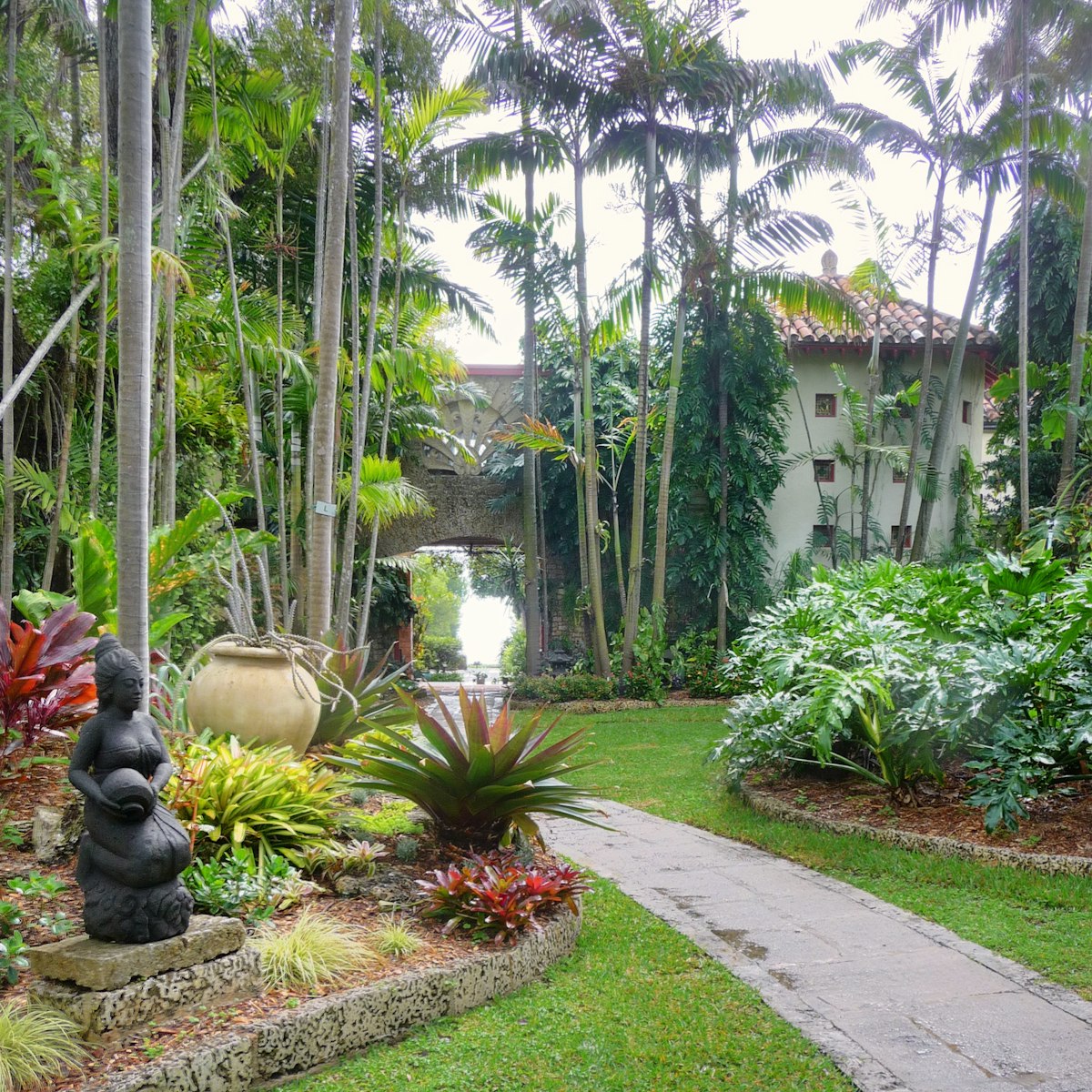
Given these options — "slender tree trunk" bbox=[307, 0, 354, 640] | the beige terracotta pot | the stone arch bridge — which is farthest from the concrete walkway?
the stone arch bridge

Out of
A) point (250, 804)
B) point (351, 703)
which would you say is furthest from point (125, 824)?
point (351, 703)

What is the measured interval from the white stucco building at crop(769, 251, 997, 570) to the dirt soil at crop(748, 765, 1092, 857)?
11265 millimetres

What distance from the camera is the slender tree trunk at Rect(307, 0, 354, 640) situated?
7.85 meters

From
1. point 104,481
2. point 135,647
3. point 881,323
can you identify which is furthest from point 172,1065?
point 881,323

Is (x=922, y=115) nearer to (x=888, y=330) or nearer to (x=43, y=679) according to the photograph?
(x=888, y=330)

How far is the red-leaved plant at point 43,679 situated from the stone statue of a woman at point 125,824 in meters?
2.18

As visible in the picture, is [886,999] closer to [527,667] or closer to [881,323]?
[527,667]

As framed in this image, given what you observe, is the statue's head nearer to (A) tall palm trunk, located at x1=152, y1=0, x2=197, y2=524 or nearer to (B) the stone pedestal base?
(B) the stone pedestal base

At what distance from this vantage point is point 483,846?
526 centimetres

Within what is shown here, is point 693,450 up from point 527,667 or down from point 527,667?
up

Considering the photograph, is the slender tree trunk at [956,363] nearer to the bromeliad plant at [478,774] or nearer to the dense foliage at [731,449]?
the dense foliage at [731,449]

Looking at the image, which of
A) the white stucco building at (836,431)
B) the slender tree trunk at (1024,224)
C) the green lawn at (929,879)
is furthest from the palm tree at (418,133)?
the white stucco building at (836,431)

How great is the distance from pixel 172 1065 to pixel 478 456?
52.7 feet

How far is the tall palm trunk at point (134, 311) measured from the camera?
419 centimetres
